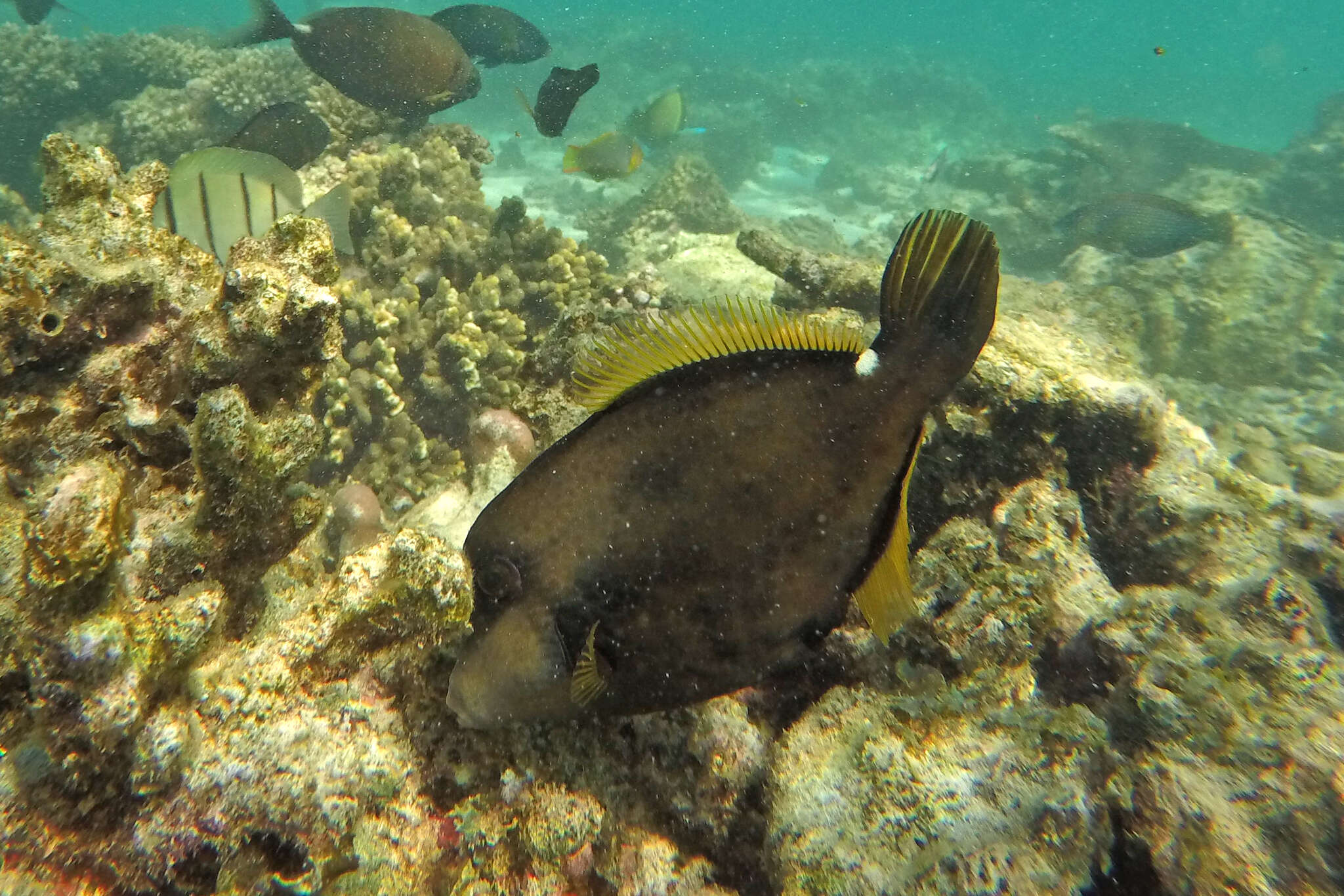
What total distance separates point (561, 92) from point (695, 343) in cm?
580

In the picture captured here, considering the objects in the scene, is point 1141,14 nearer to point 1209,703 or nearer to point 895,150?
point 895,150

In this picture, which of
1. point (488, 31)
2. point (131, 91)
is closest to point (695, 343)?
point (488, 31)

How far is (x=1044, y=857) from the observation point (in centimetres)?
142

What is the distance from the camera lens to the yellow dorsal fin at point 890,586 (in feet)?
5.06

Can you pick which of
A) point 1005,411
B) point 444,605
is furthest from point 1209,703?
point 444,605

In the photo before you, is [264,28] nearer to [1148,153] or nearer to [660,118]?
[660,118]

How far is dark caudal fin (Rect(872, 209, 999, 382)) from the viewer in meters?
1.55

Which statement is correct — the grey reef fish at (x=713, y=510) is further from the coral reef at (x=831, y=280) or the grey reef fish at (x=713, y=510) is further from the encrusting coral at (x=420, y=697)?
the coral reef at (x=831, y=280)

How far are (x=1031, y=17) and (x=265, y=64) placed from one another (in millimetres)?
84066

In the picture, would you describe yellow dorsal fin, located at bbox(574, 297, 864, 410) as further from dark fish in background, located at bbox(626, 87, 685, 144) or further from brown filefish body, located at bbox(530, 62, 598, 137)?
dark fish in background, located at bbox(626, 87, 685, 144)

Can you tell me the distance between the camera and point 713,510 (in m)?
1.48

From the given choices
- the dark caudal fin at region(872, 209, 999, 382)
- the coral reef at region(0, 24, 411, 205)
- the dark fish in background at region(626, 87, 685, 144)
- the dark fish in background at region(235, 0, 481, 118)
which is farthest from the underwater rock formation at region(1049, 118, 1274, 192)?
the dark caudal fin at region(872, 209, 999, 382)

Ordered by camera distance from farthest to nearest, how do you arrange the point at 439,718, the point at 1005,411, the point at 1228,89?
the point at 1228,89 → the point at 1005,411 → the point at 439,718

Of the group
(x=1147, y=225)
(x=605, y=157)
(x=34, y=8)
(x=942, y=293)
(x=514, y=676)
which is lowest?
(x=34, y=8)
